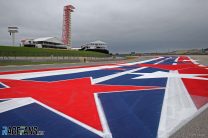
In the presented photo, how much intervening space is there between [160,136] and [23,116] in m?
3.11

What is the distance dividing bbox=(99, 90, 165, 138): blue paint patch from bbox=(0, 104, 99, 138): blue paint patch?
2.28ft

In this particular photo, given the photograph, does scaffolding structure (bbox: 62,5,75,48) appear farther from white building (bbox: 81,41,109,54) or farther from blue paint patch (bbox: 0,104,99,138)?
blue paint patch (bbox: 0,104,99,138)

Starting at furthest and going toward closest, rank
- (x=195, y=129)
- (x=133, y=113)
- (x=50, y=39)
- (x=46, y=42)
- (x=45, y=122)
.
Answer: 1. (x=50, y=39)
2. (x=46, y=42)
3. (x=133, y=113)
4. (x=45, y=122)
5. (x=195, y=129)

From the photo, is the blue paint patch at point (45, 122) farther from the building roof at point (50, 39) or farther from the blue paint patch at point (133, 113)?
the building roof at point (50, 39)

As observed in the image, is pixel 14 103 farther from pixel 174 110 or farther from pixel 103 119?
pixel 174 110

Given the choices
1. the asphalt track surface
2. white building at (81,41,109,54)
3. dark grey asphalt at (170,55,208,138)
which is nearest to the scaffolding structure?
white building at (81,41,109,54)

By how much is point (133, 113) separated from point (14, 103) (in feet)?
11.3

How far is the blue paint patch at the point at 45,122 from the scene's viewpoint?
4.22 metres

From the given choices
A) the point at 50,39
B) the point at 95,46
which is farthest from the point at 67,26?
the point at 95,46

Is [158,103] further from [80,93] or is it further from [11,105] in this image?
[11,105]

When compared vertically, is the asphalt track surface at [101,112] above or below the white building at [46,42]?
below

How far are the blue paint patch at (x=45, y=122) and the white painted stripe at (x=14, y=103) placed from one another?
0.95ft

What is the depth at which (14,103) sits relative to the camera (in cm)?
658

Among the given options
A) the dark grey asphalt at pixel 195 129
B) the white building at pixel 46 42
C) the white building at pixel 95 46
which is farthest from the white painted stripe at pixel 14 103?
the white building at pixel 95 46
